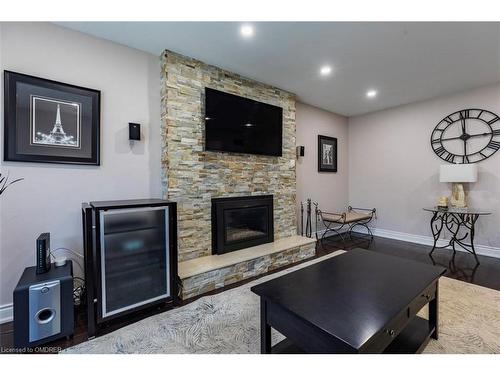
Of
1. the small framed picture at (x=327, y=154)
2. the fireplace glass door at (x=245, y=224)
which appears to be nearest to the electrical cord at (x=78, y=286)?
the fireplace glass door at (x=245, y=224)

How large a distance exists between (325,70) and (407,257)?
294 centimetres

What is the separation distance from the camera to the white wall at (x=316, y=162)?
436 cm

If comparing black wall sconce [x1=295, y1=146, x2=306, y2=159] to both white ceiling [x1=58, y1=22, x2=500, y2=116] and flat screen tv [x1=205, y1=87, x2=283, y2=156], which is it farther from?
white ceiling [x1=58, y1=22, x2=500, y2=116]

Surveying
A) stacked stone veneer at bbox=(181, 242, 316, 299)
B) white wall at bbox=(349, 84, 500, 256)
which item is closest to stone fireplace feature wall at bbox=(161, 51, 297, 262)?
stacked stone veneer at bbox=(181, 242, 316, 299)

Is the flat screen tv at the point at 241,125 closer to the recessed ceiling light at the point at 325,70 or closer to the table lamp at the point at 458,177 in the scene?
the recessed ceiling light at the point at 325,70

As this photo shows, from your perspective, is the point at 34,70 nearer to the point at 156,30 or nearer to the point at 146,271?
the point at 156,30

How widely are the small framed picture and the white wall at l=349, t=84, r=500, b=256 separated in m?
0.60

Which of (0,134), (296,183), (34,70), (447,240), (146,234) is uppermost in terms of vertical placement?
(34,70)

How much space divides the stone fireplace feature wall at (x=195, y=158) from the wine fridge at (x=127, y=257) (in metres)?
0.51

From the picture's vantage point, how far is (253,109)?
328 cm

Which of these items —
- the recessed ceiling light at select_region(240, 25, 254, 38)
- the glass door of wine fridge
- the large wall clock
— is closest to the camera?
the glass door of wine fridge

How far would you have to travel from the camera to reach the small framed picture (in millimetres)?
4668
